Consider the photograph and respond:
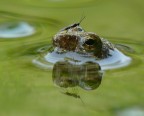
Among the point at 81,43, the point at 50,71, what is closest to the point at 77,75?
the point at 50,71

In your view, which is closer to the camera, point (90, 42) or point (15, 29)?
point (90, 42)

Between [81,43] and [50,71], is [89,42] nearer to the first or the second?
[81,43]

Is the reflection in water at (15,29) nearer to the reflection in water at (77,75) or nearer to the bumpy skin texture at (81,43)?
the bumpy skin texture at (81,43)

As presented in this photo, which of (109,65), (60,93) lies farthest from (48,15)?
(60,93)

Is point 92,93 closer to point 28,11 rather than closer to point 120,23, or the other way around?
point 120,23

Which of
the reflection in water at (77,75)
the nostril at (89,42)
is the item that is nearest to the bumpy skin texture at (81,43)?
the nostril at (89,42)

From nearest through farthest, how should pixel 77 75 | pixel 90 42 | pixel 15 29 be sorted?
pixel 77 75 → pixel 90 42 → pixel 15 29
